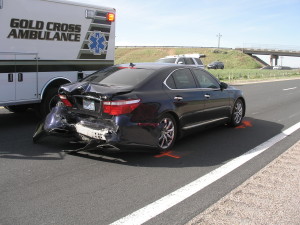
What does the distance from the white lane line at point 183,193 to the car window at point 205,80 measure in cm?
163

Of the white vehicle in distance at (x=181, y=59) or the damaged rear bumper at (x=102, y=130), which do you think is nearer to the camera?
the damaged rear bumper at (x=102, y=130)

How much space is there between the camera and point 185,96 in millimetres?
6391

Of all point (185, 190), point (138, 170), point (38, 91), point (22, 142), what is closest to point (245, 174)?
point (185, 190)

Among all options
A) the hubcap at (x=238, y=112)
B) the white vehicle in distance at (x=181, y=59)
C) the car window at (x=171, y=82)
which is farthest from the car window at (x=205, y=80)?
the white vehicle in distance at (x=181, y=59)

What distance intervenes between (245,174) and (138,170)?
59.3 inches

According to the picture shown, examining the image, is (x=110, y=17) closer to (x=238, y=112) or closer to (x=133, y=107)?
(x=238, y=112)

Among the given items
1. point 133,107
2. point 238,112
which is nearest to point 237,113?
point 238,112

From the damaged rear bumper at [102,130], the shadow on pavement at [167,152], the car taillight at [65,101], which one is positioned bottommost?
the shadow on pavement at [167,152]

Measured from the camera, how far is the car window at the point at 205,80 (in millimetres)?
7089

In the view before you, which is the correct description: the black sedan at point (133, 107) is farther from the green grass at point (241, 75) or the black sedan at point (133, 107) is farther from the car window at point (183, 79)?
the green grass at point (241, 75)

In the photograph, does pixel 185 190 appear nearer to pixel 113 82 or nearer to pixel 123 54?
pixel 113 82

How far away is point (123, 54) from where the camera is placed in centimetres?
11400

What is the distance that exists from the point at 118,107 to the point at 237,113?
4.10m

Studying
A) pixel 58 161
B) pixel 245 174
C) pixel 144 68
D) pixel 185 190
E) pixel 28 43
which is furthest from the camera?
pixel 28 43
